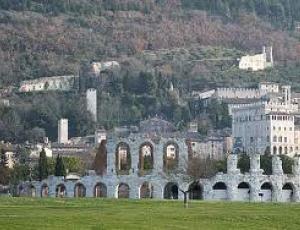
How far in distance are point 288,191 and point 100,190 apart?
15155 millimetres

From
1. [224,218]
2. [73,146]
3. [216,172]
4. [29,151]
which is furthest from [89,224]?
[73,146]

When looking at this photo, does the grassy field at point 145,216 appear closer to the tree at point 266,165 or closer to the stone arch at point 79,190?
the stone arch at point 79,190

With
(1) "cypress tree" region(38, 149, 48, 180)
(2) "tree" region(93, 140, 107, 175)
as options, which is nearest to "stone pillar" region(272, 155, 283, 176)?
(2) "tree" region(93, 140, 107, 175)

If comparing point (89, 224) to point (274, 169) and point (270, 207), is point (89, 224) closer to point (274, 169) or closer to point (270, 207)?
point (270, 207)

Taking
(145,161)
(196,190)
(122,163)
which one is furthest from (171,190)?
(122,163)

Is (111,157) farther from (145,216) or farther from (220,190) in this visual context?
(145,216)

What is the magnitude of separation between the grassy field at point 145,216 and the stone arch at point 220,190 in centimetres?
2519

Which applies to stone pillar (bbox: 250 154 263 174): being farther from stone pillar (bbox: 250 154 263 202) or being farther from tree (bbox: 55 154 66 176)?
tree (bbox: 55 154 66 176)

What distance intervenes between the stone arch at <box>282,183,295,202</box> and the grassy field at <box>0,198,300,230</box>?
25.8 m

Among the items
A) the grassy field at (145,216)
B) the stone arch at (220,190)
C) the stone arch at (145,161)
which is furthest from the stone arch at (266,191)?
the grassy field at (145,216)

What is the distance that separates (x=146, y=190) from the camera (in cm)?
11438

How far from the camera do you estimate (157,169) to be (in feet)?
357

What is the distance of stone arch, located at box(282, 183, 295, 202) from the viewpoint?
10675cm

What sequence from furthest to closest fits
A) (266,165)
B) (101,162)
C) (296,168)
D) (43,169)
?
(43,169) → (266,165) → (101,162) → (296,168)
